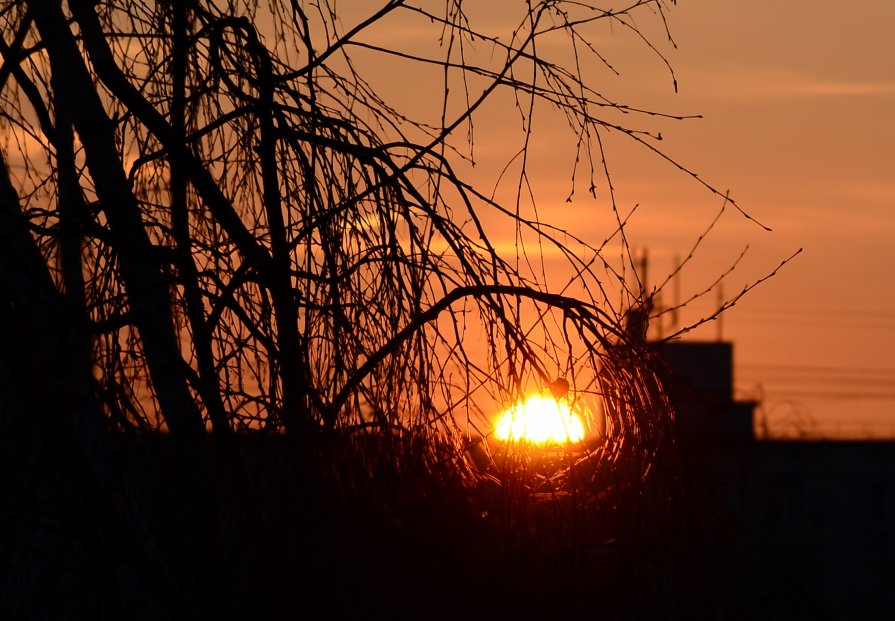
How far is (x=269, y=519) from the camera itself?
3857 millimetres

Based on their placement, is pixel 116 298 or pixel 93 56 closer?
pixel 116 298

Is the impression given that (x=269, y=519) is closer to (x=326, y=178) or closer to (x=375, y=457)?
(x=375, y=457)

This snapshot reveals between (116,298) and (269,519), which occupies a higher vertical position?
(116,298)

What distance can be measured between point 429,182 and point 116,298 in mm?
995

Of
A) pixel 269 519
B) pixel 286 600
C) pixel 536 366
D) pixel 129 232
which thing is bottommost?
pixel 286 600

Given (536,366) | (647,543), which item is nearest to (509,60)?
(536,366)

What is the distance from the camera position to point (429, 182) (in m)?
4.01

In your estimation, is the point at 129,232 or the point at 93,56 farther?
the point at 93,56

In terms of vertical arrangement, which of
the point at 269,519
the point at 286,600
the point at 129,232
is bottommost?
the point at 286,600

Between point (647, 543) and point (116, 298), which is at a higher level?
point (116, 298)

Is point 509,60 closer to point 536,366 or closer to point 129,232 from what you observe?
point 536,366

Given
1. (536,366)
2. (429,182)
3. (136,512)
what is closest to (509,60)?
(429,182)

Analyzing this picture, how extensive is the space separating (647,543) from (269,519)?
1113 mm

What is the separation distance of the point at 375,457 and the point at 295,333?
438 millimetres
